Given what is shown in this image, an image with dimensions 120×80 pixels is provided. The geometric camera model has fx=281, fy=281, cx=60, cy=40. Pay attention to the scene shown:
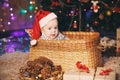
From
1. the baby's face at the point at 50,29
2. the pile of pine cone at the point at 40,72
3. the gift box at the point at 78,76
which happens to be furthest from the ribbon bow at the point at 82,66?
the baby's face at the point at 50,29

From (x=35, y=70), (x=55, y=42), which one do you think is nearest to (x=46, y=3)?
(x=55, y=42)

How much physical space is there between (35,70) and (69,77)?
0.82 feet

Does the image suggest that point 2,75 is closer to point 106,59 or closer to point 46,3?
point 106,59

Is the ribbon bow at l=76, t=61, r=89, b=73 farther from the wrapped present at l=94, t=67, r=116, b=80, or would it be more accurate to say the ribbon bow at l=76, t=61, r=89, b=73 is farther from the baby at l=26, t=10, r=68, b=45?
the baby at l=26, t=10, r=68, b=45

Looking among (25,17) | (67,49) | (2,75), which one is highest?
(25,17)

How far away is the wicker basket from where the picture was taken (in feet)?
7.64

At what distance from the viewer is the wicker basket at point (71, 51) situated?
2.33 metres

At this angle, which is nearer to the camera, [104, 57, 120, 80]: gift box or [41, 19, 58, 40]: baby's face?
[104, 57, 120, 80]: gift box

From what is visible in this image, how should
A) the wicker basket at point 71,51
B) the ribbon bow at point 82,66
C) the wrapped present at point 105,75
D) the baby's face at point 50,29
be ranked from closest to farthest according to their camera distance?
the wrapped present at point 105,75, the ribbon bow at point 82,66, the wicker basket at point 71,51, the baby's face at point 50,29

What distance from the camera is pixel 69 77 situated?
79.8 inches

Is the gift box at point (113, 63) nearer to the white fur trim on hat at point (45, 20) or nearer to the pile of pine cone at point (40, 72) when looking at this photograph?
the pile of pine cone at point (40, 72)

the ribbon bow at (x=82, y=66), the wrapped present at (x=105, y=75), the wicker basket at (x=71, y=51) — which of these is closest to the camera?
the wrapped present at (x=105, y=75)

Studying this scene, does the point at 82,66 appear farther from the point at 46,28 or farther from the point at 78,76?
the point at 46,28

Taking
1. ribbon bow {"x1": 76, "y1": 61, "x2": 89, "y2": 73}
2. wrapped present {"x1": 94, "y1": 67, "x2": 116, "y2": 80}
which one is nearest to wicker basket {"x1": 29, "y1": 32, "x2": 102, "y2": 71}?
ribbon bow {"x1": 76, "y1": 61, "x2": 89, "y2": 73}
